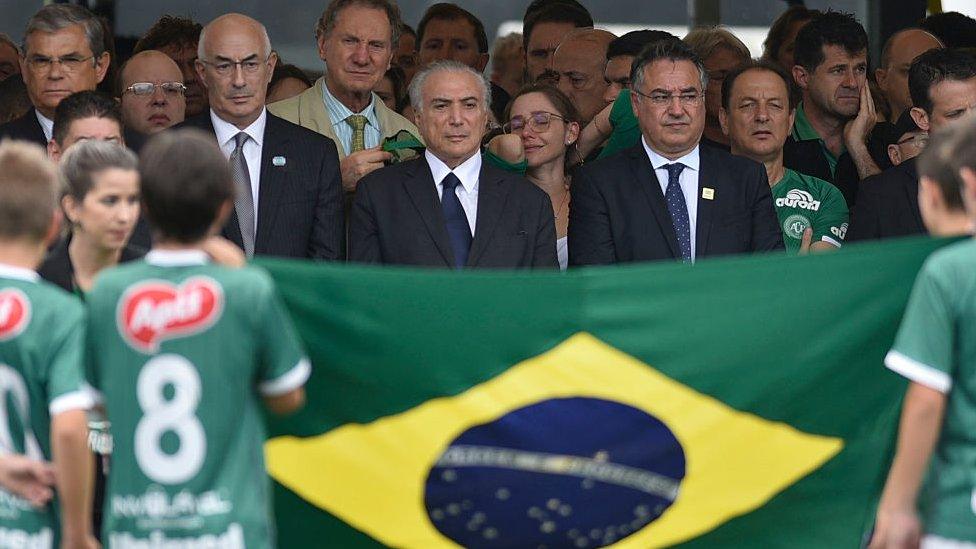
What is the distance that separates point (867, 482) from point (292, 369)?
68.6 inches

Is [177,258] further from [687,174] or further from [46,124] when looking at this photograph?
[687,174]

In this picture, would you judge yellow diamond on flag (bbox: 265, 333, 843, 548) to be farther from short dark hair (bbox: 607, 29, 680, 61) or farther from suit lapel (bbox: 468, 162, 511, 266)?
short dark hair (bbox: 607, 29, 680, 61)

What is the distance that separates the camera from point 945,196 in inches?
181

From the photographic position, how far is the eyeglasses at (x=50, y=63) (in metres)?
6.94

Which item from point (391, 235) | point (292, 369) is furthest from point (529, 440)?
point (391, 235)

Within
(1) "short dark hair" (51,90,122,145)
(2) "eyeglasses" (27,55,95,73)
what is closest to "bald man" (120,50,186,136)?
(2) "eyeglasses" (27,55,95,73)

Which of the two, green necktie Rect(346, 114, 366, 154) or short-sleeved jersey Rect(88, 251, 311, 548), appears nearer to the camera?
short-sleeved jersey Rect(88, 251, 311, 548)

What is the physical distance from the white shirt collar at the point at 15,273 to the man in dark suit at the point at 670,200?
2.61 meters

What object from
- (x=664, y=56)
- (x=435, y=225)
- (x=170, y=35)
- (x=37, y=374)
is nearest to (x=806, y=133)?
(x=664, y=56)

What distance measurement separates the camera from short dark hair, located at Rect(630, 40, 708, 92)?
276 inches

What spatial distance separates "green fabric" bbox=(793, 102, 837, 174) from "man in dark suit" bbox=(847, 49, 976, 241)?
76cm

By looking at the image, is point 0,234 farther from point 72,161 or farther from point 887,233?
point 887,233

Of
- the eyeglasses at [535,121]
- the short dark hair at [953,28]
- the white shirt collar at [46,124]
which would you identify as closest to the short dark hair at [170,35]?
the white shirt collar at [46,124]

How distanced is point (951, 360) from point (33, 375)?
84.9 inches
